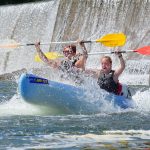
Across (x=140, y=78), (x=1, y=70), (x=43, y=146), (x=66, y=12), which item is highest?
(x=66, y=12)

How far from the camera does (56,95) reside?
37.5ft

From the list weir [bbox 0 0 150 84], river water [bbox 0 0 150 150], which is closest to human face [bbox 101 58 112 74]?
river water [bbox 0 0 150 150]

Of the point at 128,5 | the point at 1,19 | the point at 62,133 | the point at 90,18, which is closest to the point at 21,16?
the point at 1,19

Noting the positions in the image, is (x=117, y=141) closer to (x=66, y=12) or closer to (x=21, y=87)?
(x=21, y=87)

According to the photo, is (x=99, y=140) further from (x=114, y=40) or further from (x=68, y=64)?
(x=114, y=40)

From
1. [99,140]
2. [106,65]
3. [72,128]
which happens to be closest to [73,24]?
[106,65]

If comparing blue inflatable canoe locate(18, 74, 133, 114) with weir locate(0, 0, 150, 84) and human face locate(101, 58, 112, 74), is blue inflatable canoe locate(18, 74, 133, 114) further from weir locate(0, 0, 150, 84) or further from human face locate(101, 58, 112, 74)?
weir locate(0, 0, 150, 84)

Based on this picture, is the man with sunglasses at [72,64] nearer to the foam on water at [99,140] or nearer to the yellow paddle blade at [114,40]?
the yellow paddle blade at [114,40]

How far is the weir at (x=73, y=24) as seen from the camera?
2958cm

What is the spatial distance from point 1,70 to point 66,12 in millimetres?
5450

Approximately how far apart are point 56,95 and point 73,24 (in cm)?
2164

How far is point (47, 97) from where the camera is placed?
11.4 metres

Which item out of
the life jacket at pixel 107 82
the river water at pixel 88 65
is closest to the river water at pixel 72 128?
the river water at pixel 88 65

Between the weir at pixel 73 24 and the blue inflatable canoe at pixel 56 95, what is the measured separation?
13601mm
